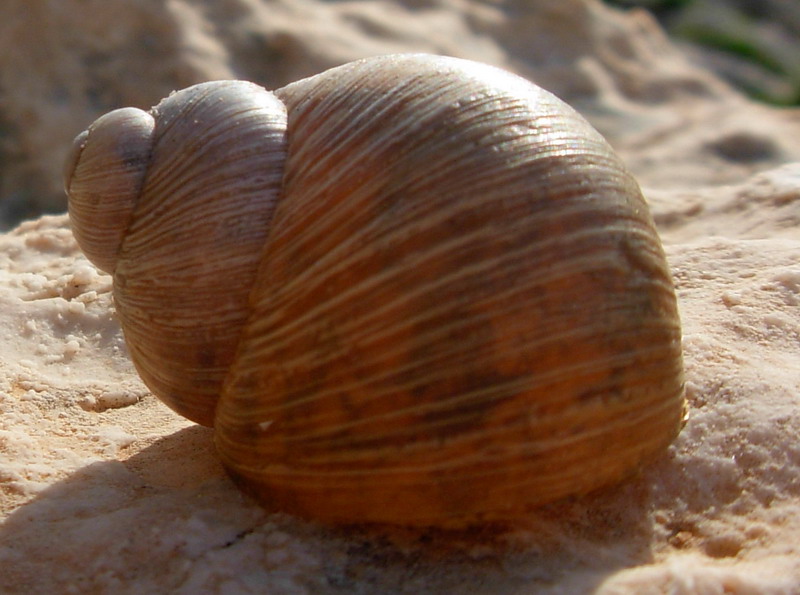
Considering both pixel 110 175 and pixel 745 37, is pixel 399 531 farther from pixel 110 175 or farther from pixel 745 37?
pixel 745 37

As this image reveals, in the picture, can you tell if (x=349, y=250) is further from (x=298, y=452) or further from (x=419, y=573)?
(x=419, y=573)

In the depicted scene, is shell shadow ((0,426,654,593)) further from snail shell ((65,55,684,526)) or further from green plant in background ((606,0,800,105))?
green plant in background ((606,0,800,105))

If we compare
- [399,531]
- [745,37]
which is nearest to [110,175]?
[399,531]

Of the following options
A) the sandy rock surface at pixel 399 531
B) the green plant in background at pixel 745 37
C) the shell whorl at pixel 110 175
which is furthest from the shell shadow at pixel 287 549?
the green plant in background at pixel 745 37

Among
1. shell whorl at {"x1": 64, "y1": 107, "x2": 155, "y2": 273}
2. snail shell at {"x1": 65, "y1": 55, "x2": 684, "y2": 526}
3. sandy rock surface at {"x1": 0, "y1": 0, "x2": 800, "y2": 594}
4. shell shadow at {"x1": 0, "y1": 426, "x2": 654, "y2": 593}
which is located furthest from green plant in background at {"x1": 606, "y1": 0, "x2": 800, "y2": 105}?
shell whorl at {"x1": 64, "y1": 107, "x2": 155, "y2": 273}

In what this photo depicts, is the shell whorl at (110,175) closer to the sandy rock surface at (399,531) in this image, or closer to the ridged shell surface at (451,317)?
the ridged shell surface at (451,317)

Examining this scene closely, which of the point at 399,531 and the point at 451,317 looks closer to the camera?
the point at 451,317
